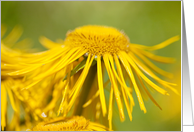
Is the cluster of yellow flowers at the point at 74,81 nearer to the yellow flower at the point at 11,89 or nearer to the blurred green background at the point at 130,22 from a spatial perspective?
the yellow flower at the point at 11,89

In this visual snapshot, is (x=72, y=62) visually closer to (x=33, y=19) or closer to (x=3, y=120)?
(x=3, y=120)

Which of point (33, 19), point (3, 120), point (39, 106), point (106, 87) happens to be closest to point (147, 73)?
point (106, 87)

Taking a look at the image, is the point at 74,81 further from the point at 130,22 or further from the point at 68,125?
the point at 130,22

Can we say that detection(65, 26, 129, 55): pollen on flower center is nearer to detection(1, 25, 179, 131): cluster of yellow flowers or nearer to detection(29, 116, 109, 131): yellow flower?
detection(1, 25, 179, 131): cluster of yellow flowers

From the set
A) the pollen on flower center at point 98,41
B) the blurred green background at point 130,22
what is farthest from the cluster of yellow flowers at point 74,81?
the blurred green background at point 130,22

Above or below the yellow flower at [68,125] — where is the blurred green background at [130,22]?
above
